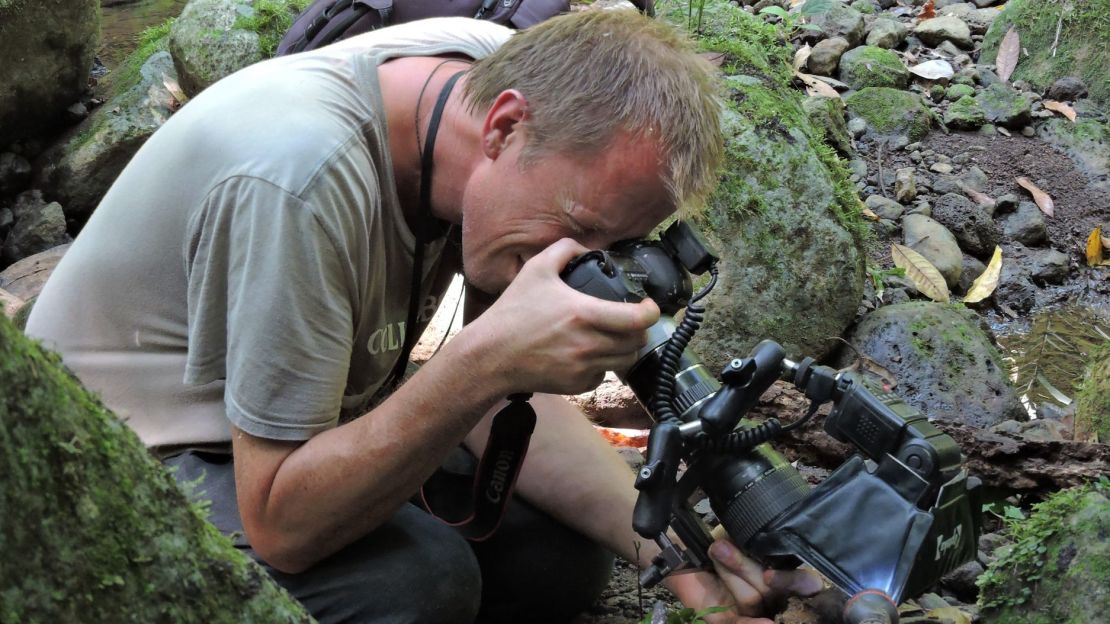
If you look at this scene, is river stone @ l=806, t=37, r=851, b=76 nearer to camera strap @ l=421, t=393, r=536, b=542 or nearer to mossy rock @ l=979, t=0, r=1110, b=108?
mossy rock @ l=979, t=0, r=1110, b=108

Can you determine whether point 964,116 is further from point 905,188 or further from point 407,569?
point 407,569

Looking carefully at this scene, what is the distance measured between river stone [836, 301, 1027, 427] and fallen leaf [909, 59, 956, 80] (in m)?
3.24

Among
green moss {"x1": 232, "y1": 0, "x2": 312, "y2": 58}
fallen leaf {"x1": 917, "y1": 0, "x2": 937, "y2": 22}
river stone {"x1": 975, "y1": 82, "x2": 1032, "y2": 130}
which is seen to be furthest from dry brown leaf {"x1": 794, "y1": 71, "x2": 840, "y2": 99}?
green moss {"x1": 232, "y1": 0, "x2": 312, "y2": 58}

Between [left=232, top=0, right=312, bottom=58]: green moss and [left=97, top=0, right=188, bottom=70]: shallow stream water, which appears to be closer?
[left=232, top=0, right=312, bottom=58]: green moss

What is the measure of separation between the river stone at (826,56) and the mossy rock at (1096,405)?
3.96m

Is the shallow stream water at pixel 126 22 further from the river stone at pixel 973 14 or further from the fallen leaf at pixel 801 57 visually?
the river stone at pixel 973 14

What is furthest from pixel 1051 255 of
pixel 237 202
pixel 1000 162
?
pixel 237 202

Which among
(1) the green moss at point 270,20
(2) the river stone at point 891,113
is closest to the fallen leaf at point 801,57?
(2) the river stone at point 891,113

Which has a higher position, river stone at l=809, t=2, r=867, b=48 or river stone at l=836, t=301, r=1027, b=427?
river stone at l=809, t=2, r=867, b=48

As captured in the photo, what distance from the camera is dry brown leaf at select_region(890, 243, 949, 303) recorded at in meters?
5.35

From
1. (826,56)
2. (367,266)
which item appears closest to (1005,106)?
(826,56)

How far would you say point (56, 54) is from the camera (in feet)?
19.1

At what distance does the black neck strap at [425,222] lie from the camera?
2.21 m

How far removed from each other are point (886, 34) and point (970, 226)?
2.20 meters
